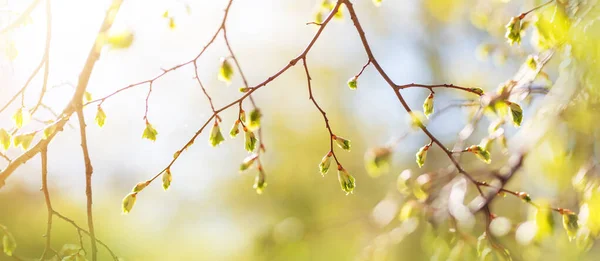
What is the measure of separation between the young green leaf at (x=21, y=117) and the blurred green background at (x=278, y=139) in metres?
0.18

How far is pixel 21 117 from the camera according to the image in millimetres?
972

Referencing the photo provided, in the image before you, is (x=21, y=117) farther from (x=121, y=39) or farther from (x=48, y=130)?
(x=121, y=39)

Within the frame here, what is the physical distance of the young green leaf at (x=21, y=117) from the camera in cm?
97

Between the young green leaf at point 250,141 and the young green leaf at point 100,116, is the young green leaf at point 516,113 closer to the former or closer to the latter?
the young green leaf at point 250,141

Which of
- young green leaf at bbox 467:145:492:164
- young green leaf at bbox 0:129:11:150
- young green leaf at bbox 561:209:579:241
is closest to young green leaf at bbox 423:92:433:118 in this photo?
young green leaf at bbox 467:145:492:164

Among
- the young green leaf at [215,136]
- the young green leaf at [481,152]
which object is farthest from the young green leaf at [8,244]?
the young green leaf at [481,152]

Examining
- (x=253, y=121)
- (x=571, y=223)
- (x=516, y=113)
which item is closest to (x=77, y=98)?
(x=253, y=121)

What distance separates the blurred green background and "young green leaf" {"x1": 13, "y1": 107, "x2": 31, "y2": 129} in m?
0.18

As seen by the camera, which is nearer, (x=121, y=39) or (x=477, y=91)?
(x=121, y=39)

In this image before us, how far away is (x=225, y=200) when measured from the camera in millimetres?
6281

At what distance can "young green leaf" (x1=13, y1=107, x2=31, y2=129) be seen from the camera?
97cm

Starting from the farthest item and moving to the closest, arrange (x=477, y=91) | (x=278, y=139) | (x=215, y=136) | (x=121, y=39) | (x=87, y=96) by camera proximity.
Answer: (x=278, y=139) → (x=87, y=96) → (x=215, y=136) → (x=477, y=91) → (x=121, y=39)

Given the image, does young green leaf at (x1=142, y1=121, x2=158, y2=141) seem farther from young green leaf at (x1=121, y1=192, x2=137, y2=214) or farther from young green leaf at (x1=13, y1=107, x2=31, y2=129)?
young green leaf at (x1=13, y1=107, x2=31, y2=129)

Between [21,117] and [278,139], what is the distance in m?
4.99
